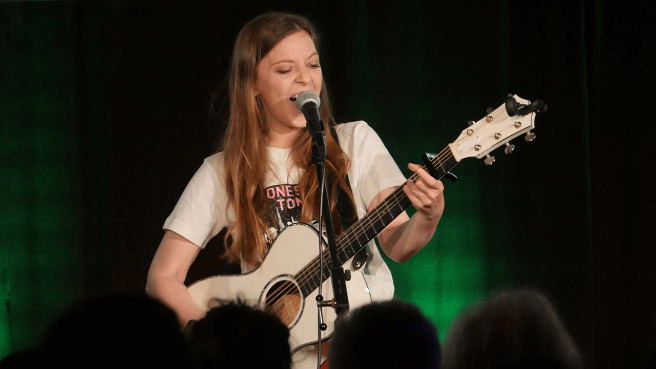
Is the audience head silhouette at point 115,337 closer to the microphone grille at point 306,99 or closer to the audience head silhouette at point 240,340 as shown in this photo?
the audience head silhouette at point 240,340

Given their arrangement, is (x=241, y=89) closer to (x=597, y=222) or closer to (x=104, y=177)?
(x=104, y=177)

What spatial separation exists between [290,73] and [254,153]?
41 centimetres

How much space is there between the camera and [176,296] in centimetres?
284

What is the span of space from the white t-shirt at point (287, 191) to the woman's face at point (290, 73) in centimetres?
22

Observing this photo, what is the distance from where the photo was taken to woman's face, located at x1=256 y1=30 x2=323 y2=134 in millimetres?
2811

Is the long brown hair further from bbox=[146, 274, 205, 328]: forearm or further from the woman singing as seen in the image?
bbox=[146, 274, 205, 328]: forearm

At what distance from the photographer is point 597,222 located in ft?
11.7

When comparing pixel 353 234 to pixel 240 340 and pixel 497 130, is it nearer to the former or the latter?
pixel 497 130

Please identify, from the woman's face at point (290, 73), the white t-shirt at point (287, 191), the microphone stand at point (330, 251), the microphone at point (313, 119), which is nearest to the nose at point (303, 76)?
the woman's face at point (290, 73)

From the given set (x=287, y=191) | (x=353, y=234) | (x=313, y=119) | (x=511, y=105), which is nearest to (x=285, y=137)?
(x=287, y=191)

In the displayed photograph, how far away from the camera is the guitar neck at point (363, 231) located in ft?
8.06

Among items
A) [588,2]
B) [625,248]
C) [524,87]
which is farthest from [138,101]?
[625,248]

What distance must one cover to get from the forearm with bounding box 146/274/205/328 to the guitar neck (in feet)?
1.80

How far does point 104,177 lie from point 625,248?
3.17 metres
